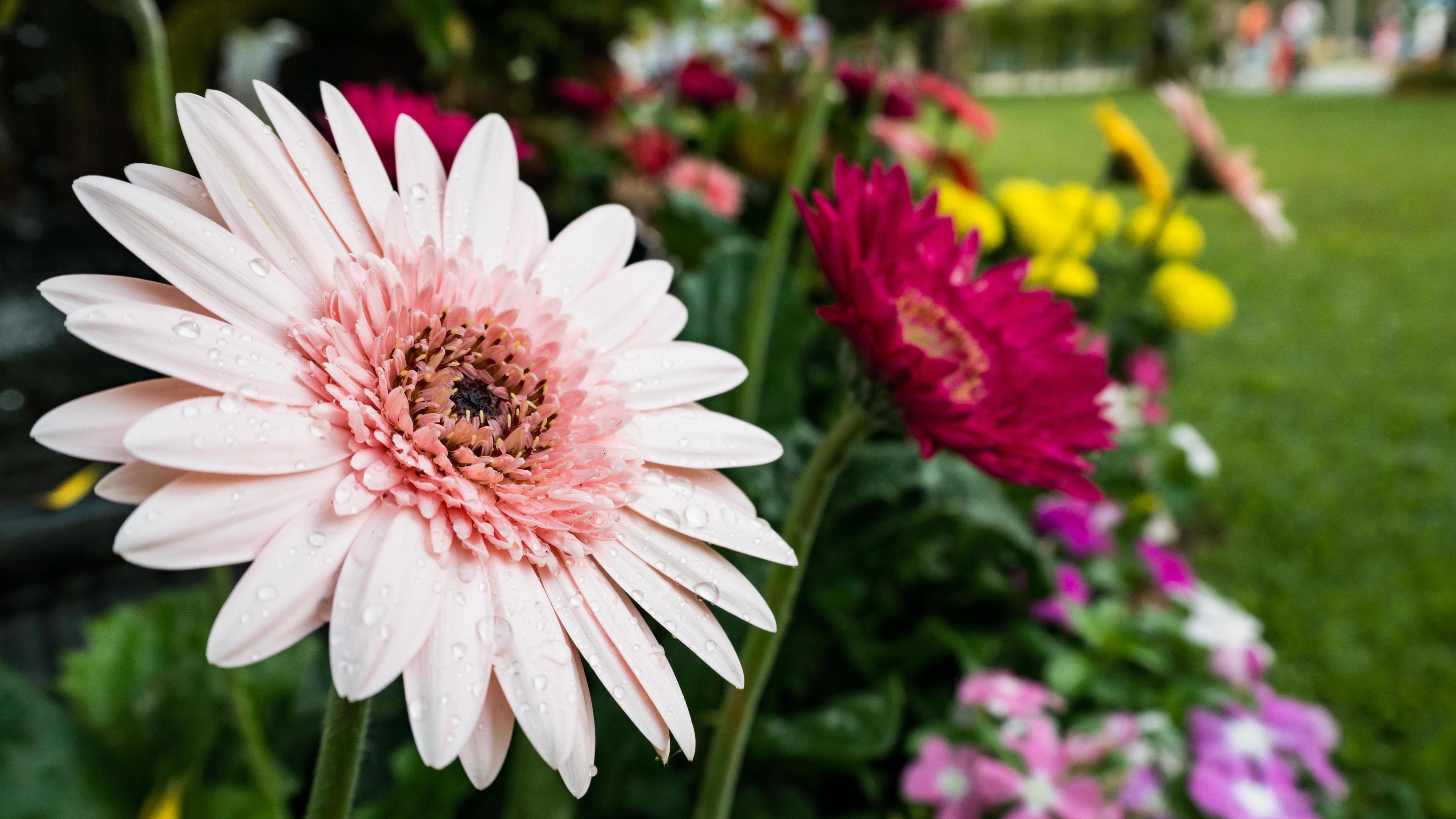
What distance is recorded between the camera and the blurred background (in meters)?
0.87

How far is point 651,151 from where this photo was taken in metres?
1.99

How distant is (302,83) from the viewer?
2281 mm

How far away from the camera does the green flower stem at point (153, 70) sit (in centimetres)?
53

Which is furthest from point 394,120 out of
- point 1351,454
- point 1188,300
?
point 1351,454

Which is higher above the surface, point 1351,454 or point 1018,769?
point 1018,769

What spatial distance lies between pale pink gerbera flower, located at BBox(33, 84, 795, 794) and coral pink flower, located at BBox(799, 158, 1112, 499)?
0.09 meters

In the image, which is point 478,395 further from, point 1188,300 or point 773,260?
point 1188,300

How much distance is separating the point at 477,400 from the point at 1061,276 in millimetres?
1438

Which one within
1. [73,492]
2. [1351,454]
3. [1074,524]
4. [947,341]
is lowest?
[1351,454]

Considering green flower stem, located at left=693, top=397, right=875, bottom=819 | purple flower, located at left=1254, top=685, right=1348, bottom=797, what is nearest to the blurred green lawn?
purple flower, located at left=1254, top=685, right=1348, bottom=797

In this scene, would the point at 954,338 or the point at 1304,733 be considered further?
the point at 1304,733

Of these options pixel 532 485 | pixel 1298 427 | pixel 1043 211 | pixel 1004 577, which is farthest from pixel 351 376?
pixel 1298 427

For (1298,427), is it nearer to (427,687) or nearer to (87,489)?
(87,489)

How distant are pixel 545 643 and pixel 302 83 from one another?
228 centimetres
